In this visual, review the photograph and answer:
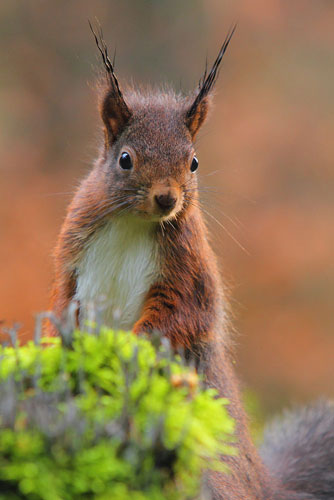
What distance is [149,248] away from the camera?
2447 millimetres

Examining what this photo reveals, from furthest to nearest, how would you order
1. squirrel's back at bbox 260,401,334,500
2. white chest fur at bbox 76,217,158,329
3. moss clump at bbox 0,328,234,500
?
squirrel's back at bbox 260,401,334,500
white chest fur at bbox 76,217,158,329
moss clump at bbox 0,328,234,500

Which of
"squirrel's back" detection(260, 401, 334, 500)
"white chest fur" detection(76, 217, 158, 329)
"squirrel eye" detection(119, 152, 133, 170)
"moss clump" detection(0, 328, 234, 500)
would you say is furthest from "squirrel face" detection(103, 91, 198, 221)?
"squirrel's back" detection(260, 401, 334, 500)

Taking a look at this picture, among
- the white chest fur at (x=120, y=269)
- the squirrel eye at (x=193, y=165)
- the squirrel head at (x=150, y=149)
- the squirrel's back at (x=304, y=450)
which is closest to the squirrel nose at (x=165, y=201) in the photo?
the squirrel head at (x=150, y=149)

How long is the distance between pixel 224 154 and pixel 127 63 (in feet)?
4.86

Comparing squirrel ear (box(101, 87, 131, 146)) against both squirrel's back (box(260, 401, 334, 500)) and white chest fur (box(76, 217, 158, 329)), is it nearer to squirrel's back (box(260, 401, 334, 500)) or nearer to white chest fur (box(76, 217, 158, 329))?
white chest fur (box(76, 217, 158, 329))

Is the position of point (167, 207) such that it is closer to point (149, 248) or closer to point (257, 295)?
point (149, 248)

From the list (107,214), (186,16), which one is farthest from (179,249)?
(186,16)

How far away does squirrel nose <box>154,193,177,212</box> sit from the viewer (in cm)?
227

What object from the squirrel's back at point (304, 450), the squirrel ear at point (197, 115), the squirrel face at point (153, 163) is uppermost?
the squirrel ear at point (197, 115)

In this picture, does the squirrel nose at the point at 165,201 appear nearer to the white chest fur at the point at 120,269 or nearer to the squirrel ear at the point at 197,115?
the white chest fur at the point at 120,269

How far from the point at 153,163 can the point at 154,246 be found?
0.31 metres

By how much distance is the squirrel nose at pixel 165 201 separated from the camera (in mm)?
2273

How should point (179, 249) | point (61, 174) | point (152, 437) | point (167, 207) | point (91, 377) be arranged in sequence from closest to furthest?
point (152, 437) → point (91, 377) → point (167, 207) → point (179, 249) → point (61, 174)

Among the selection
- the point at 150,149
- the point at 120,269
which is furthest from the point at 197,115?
the point at 120,269
